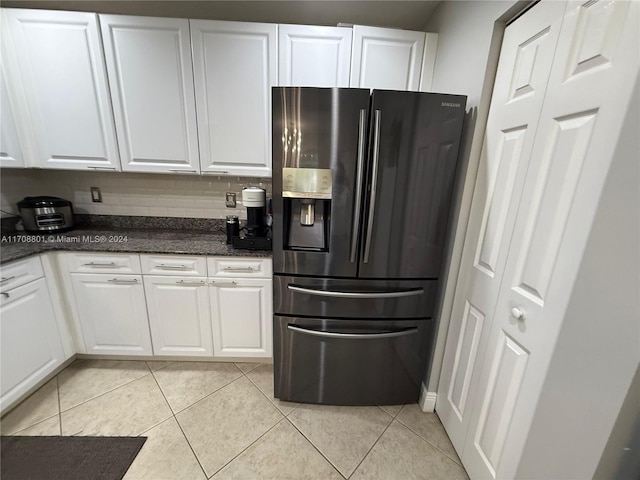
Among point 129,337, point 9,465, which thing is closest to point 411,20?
point 129,337

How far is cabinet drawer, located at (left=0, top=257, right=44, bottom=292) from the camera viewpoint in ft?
4.69

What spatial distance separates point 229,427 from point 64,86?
96.4 inches

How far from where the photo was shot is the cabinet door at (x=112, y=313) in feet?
5.72

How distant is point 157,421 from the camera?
1.51m

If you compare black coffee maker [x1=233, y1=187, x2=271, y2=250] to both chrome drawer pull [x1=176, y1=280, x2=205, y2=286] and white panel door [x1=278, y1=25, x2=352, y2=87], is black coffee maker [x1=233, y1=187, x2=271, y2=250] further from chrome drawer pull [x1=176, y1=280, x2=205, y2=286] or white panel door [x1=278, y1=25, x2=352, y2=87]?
white panel door [x1=278, y1=25, x2=352, y2=87]

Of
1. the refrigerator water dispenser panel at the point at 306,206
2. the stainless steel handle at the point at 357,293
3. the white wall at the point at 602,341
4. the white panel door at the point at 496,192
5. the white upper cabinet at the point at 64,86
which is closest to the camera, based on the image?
the white wall at the point at 602,341

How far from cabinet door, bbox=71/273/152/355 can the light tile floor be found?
0.19m

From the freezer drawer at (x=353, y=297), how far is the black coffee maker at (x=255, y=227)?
0.42 m

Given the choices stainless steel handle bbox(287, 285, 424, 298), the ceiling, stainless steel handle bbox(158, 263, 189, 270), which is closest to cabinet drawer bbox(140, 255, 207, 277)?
stainless steel handle bbox(158, 263, 189, 270)

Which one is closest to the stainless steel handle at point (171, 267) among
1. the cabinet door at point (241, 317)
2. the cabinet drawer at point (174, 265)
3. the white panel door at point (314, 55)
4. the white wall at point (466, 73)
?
the cabinet drawer at point (174, 265)

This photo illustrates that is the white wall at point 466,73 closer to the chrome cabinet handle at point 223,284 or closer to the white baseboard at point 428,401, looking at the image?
the white baseboard at point 428,401

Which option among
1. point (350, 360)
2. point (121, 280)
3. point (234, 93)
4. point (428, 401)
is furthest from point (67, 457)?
point (234, 93)

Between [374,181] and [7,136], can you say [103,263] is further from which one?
[374,181]

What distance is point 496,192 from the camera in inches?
44.6
